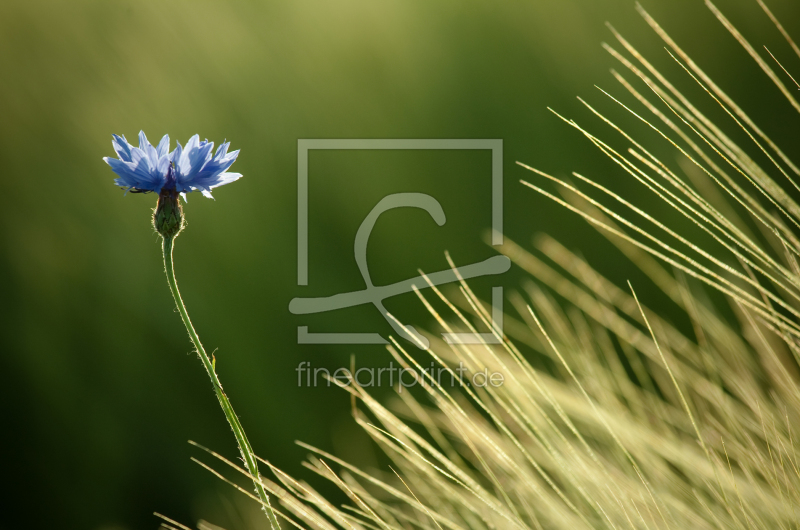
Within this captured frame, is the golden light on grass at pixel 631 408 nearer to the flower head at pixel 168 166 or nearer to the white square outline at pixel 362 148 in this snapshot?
the white square outline at pixel 362 148

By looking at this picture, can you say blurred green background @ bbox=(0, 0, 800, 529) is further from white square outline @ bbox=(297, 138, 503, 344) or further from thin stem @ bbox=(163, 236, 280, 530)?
thin stem @ bbox=(163, 236, 280, 530)

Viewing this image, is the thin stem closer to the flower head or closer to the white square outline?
the flower head

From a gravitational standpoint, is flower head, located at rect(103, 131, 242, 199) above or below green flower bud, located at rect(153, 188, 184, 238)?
above

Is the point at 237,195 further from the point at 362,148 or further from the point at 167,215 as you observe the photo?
the point at 167,215

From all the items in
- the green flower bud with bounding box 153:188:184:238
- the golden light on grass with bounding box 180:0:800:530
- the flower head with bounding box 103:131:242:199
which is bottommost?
the golden light on grass with bounding box 180:0:800:530

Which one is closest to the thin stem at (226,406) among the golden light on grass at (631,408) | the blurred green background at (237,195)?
the golden light on grass at (631,408)

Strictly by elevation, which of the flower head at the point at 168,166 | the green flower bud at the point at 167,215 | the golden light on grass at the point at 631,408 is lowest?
the golden light on grass at the point at 631,408

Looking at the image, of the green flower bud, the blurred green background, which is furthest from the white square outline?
the green flower bud

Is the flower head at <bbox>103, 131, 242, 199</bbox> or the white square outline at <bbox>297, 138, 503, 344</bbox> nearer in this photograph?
the flower head at <bbox>103, 131, 242, 199</bbox>
